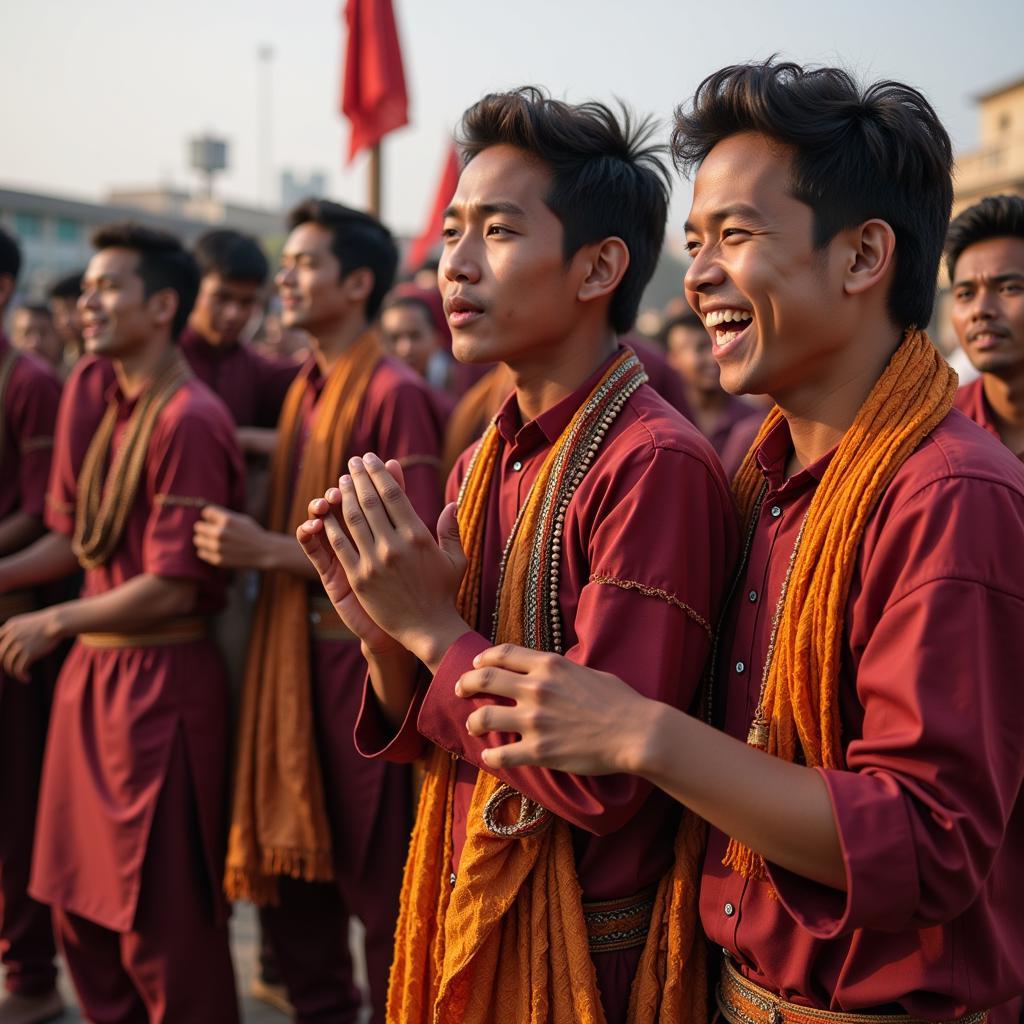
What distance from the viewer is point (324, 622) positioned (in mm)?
3523

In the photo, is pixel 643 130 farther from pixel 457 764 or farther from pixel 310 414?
pixel 310 414

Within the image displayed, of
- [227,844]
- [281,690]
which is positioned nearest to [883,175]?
[281,690]

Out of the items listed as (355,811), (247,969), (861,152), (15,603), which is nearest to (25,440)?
(15,603)

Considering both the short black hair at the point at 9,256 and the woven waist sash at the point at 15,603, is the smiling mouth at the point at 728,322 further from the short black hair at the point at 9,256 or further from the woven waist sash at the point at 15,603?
the short black hair at the point at 9,256

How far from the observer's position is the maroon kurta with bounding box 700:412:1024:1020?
131 cm

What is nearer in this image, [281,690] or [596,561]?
[596,561]

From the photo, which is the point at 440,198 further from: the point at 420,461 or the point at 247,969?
the point at 247,969

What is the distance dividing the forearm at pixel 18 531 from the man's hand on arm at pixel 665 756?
3.07 meters

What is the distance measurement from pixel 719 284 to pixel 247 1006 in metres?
3.30

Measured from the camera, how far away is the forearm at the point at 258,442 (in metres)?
4.00

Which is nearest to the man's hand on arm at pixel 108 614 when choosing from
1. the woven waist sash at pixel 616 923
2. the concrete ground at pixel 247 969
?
the concrete ground at pixel 247 969

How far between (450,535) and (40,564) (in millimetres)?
2419

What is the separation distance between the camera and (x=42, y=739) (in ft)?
13.4

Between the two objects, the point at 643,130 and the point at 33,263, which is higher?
the point at 33,263
